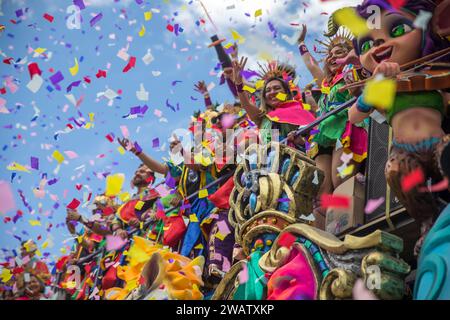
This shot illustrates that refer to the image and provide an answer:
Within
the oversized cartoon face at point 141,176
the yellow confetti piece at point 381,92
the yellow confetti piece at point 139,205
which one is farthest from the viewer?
the oversized cartoon face at point 141,176

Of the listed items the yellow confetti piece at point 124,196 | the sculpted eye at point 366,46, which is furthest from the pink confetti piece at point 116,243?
the sculpted eye at point 366,46

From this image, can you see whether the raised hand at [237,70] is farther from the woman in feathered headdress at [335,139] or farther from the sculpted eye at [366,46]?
the sculpted eye at [366,46]

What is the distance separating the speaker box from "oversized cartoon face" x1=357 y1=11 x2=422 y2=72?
628 millimetres

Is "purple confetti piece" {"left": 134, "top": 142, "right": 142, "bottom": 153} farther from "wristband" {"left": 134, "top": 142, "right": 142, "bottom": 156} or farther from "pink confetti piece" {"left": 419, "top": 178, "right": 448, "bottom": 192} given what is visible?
"pink confetti piece" {"left": 419, "top": 178, "right": 448, "bottom": 192}

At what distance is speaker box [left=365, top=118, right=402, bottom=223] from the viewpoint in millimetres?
3967

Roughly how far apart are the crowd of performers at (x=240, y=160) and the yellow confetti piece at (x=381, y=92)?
38 millimetres

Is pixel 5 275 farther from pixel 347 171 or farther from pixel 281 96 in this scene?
pixel 347 171

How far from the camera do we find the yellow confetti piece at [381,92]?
131 inches

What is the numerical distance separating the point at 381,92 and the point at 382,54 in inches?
14.0

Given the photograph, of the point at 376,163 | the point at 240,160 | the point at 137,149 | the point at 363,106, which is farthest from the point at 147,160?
the point at 363,106

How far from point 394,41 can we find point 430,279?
4.74 feet

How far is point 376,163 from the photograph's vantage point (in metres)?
4.16

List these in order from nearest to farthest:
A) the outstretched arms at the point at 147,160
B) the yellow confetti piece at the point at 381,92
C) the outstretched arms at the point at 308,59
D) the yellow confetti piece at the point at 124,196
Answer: the yellow confetti piece at the point at 381,92
the outstretched arms at the point at 308,59
the outstretched arms at the point at 147,160
the yellow confetti piece at the point at 124,196

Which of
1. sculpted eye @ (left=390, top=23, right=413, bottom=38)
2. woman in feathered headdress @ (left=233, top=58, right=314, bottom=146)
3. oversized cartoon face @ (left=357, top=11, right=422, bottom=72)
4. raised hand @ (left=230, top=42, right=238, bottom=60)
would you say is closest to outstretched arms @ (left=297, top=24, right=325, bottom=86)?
woman in feathered headdress @ (left=233, top=58, right=314, bottom=146)
